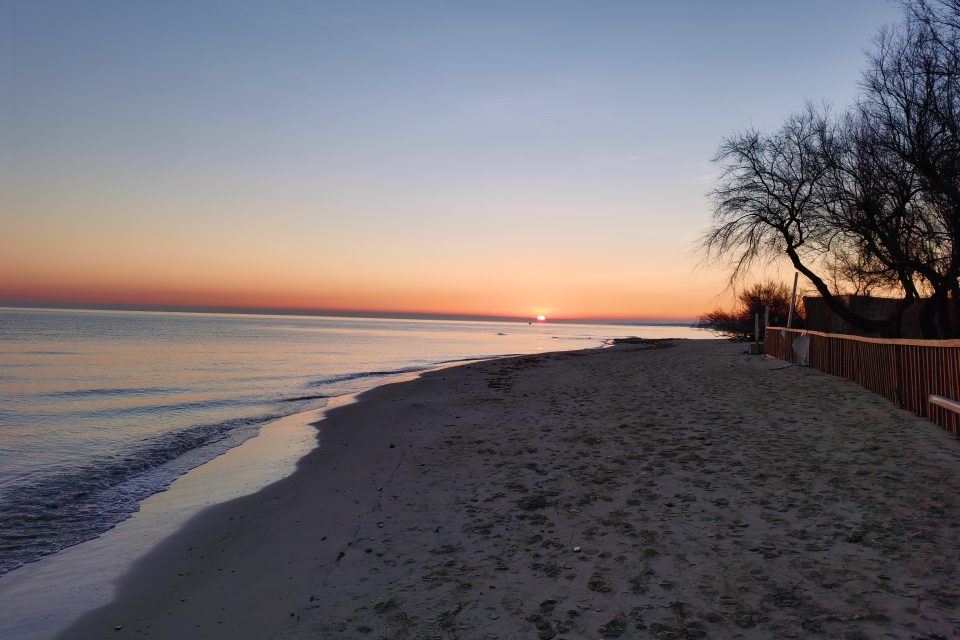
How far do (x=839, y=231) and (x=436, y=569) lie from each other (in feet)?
67.3

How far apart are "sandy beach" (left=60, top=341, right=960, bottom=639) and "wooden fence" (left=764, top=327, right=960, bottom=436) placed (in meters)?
0.47

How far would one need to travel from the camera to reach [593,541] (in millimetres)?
5289

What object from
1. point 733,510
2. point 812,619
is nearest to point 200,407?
point 733,510

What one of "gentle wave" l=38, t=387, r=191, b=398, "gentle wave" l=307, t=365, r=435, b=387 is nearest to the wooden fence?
"gentle wave" l=307, t=365, r=435, b=387

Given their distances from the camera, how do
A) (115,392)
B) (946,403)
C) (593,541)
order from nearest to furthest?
(593,541) → (946,403) → (115,392)

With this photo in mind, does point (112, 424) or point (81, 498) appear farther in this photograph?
point (112, 424)

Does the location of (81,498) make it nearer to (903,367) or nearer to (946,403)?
(946,403)

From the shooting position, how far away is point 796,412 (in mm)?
10508

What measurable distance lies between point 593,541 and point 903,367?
27.9ft

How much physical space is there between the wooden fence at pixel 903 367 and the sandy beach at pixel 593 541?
0.47 meters

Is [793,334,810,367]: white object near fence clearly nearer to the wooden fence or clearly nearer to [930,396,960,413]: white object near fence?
the wooden fence

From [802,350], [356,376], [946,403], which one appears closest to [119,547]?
[946,403]

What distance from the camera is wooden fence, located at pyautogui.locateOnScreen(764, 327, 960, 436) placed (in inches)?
326

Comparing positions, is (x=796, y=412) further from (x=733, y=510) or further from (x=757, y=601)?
(x=757, y=601)
